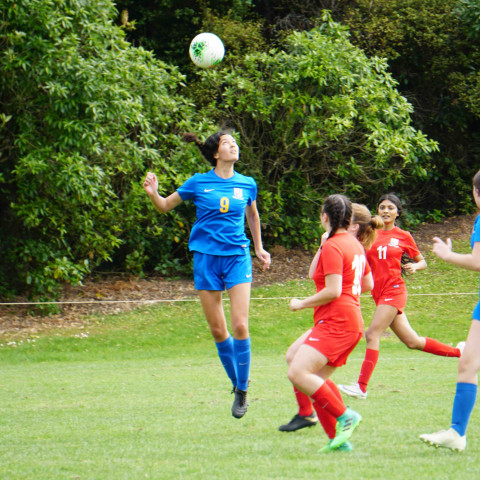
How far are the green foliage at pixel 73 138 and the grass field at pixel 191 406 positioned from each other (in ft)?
5.24

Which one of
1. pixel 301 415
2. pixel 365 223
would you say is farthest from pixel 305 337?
pixel 365 223

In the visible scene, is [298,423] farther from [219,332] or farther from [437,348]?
[437,348]

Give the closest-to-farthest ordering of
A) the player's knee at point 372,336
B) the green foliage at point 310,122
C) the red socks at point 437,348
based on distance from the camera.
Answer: the player's knee at point 372,336, the red socks at point 437,348, the green foliage at point 310,122

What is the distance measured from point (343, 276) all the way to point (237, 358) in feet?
5.52

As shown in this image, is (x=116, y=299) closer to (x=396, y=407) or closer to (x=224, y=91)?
(x=224, y=91)

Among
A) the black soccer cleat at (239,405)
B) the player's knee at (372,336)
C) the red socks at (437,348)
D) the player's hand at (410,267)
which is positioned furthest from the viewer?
the red socks at (437,348)

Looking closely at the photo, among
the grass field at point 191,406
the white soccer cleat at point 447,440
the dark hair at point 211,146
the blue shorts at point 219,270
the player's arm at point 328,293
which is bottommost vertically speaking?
the grass field at point 191,406

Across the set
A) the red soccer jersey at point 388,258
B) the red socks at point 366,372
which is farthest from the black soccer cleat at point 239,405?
the red soccer jersey at point 388,258

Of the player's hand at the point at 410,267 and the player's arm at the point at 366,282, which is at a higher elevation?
the player's arm at the point at 366,282

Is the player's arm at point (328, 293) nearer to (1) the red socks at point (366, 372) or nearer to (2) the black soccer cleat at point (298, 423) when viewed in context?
(2) the black soccer cleat at point (298, 423)

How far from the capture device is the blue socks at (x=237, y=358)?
19.7 feet

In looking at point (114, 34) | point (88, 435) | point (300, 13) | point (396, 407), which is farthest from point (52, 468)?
point (300, 13)

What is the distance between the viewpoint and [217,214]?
6113 mm

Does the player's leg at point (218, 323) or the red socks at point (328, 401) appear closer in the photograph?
the red socks at point (328, 401)
